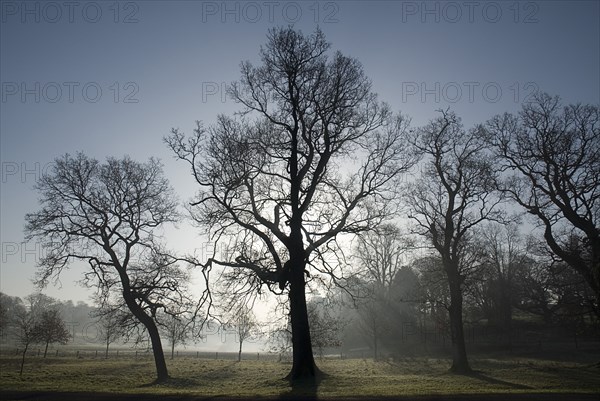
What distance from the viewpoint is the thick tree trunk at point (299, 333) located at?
18.4 meters

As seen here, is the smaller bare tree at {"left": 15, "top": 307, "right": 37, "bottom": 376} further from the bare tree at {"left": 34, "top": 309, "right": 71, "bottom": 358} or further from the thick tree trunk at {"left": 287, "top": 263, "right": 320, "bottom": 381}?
the thick tree trunk at {"left": 287, "top": 263, "right": 320, "bottom": 381}

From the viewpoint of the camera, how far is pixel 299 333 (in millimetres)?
18766

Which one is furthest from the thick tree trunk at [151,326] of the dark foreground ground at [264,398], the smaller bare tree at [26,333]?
the dark foreground ground at [264,398]

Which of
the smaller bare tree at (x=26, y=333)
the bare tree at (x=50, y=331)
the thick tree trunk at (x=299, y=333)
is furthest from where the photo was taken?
the bare tree at (x=50, y=331)

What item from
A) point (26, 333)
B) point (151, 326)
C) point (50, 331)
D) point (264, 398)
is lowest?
point (50, 331)

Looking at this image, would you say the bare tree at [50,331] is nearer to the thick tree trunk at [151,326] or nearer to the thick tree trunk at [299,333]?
the thick tree trunk at [151,326]

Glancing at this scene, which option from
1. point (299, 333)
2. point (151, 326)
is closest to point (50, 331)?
point (151, 326)

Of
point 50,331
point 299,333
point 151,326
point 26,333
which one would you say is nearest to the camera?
point 299,333

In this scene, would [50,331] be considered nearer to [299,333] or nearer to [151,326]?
[151,326]

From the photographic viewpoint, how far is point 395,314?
56344 mm

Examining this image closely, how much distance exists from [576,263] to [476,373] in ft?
28.7

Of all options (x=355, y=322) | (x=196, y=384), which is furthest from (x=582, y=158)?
(x=355, y=322)

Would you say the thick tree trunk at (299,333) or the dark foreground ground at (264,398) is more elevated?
the thick tree trunk at (299,333)

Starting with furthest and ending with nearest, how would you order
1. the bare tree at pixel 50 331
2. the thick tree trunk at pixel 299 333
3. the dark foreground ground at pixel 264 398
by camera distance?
the bare tree at pixel 50 331 → the thick tree trunk at pixel 299 333 → the dark foreground ground at pixel 264 398
